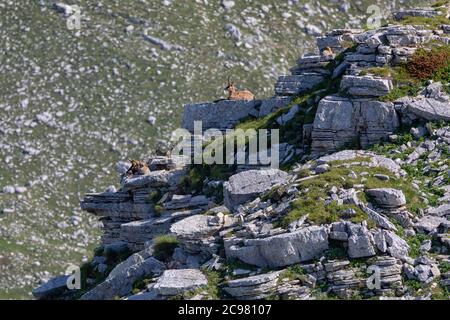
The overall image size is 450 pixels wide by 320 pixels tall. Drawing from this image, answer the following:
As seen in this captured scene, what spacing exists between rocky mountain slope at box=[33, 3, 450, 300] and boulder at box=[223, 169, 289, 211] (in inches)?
2.3

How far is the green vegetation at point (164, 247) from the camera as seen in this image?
1694 inches

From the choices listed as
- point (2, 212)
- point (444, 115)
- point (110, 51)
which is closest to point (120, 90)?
point (110, 51)

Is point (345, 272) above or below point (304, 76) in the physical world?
below

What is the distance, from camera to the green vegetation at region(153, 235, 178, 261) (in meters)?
43.0

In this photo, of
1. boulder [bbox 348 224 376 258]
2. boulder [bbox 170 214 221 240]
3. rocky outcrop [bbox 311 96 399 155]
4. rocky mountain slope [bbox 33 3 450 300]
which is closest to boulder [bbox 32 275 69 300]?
rocky mountain slope [bbox 33 3 450 300]

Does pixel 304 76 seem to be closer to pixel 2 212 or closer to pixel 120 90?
pixel 2 212

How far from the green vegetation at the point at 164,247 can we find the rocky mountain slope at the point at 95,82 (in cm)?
3866

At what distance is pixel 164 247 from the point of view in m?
43.4

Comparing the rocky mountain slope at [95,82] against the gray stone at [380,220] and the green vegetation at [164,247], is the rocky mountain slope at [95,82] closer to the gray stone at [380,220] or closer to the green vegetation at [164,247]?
the green vegetation at [164,247]

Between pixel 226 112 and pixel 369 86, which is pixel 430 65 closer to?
pixel 369 86

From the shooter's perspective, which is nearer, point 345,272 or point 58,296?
point 345,272

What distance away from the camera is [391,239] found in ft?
126
